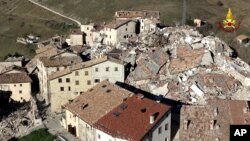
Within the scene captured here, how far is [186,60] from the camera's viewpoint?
249ft

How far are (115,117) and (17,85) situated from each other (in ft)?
99.2

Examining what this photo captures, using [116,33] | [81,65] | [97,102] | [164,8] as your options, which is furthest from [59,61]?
[164,8]

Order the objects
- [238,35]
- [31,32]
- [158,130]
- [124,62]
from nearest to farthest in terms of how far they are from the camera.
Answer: [158,130] → [124,62] → [238,35] → [31,32]

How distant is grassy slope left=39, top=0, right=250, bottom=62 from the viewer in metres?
129

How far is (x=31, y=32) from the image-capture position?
438 ft

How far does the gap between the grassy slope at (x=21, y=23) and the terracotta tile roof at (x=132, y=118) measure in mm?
58992

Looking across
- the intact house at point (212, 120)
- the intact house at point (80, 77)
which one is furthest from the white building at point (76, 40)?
the intact house at point (212, 120)

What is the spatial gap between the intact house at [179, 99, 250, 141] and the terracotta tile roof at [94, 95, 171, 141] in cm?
465

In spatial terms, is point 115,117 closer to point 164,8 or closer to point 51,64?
point 51,64

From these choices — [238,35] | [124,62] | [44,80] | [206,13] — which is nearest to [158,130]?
[124,62]

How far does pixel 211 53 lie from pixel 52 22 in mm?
71476

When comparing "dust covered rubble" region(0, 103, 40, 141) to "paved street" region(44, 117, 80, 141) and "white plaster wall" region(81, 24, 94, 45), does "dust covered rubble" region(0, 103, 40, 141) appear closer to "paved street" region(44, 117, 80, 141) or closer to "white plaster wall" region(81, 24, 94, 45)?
"paved street" region(44, 117, 80, 141)

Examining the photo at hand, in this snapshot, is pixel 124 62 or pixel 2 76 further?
pixel 2 76

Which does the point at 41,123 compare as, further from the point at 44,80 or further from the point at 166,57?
the point at 166,57
